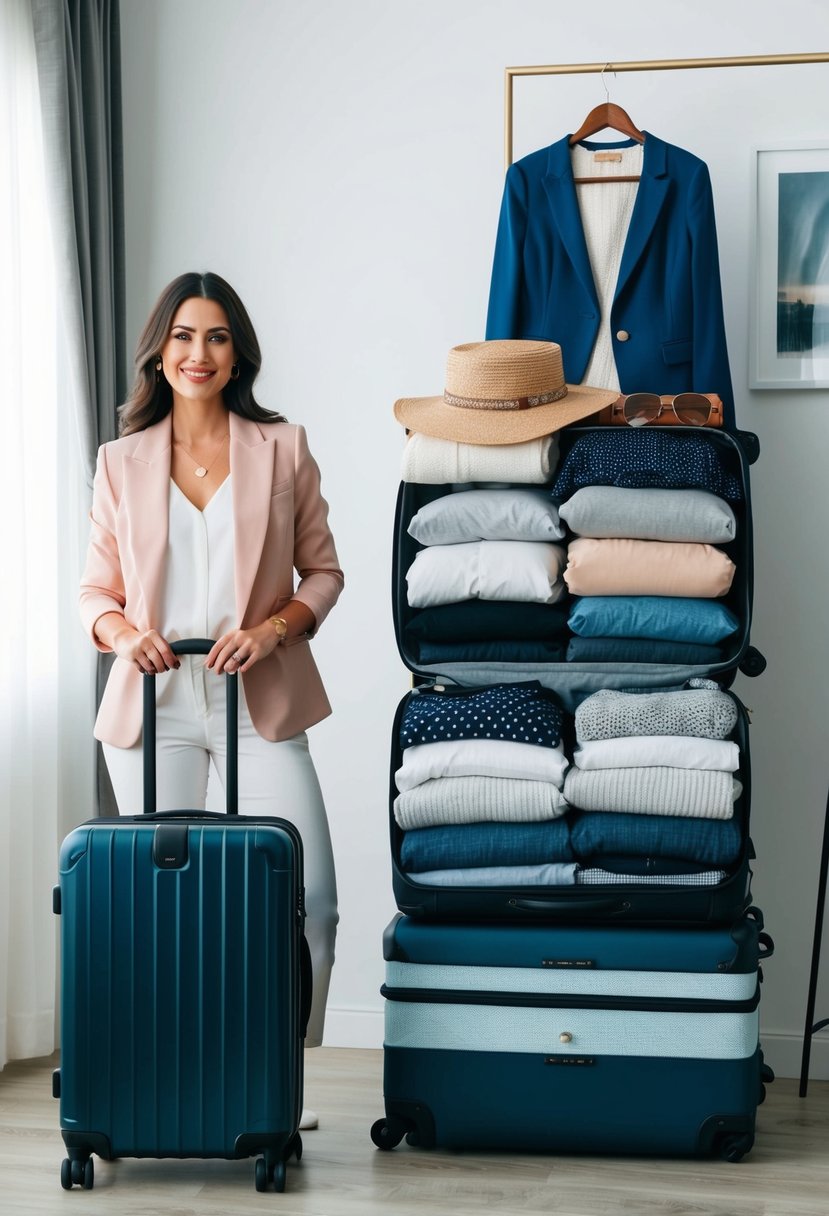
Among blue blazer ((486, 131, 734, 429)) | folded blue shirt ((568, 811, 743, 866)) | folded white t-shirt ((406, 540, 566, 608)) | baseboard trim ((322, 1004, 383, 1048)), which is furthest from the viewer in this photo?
baseboard trim ((322, 1004, 383, 1048))

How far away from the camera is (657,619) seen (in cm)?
244

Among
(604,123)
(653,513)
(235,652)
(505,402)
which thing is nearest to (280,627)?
(235,652)

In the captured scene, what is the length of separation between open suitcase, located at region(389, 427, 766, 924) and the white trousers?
141 millimetres

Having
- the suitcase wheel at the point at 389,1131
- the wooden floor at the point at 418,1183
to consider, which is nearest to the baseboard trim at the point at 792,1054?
the wooden floor at the point at 418,1183

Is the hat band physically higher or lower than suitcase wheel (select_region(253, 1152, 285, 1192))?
higher

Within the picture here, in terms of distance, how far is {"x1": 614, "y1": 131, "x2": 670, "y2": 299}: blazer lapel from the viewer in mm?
2752

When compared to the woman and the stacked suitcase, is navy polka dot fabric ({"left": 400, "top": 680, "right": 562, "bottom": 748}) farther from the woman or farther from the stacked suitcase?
the woman

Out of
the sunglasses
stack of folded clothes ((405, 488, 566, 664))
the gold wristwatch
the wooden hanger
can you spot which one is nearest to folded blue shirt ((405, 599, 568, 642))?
stack of folded clothes ((405, 488, 566, 664))

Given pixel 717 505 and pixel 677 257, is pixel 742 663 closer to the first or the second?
pixel 717 505

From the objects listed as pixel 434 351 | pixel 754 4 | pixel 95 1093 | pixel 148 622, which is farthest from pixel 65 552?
pixel 754 4

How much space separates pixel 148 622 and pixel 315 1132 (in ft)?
3.30

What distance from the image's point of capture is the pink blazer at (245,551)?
94.3 inches

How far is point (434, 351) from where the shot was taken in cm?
315

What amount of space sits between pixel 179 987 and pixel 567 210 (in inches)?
66.3
